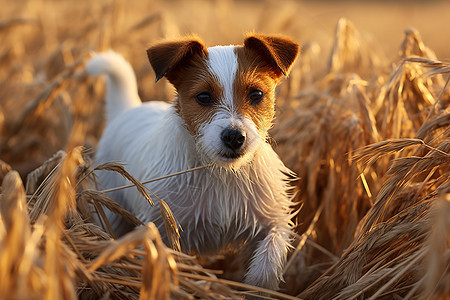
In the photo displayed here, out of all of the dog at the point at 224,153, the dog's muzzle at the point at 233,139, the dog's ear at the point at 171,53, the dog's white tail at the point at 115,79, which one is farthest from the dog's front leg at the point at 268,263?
the dog's white tail at the point at 115,79

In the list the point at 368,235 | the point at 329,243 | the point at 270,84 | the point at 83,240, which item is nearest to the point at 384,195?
the point at 368,235

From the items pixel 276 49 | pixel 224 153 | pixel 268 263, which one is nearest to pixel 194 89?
pixel 224 153

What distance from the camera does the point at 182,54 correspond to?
2639mm

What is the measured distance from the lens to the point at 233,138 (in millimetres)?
2469

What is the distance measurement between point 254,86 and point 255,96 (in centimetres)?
6

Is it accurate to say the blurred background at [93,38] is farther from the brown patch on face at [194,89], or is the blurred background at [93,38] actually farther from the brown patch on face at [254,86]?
the brown patch on face at [194,89]

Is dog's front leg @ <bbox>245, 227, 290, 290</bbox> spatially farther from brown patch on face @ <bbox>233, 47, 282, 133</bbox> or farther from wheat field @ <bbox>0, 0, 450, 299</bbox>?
brown patch on face @ <bbox>233, 47, 282, 133</bbox>

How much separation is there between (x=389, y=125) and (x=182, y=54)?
171 centimetres

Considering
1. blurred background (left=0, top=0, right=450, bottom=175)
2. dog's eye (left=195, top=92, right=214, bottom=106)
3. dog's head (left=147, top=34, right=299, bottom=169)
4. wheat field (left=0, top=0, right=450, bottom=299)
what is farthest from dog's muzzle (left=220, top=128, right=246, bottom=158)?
blurred background (left=0, top=0, right=450, bottom=175)

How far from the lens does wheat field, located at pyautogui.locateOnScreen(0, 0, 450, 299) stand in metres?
1.61

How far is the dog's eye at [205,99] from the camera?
105 inches

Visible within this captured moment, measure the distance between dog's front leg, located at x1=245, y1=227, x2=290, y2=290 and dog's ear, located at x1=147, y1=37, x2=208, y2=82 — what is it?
45.1 inches

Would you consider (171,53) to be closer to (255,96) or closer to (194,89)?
(194,89)

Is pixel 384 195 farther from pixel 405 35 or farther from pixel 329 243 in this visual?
pixel 405 35
